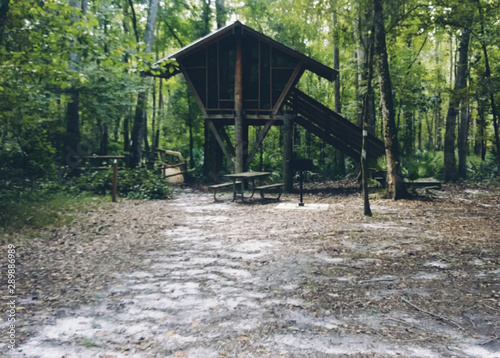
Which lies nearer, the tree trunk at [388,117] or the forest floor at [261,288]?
the forest floor at [261,288]

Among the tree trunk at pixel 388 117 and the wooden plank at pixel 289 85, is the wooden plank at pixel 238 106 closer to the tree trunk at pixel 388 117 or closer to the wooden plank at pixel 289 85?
the wooden plank at pixel 289 85

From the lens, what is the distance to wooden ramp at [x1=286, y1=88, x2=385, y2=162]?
15.6 meters

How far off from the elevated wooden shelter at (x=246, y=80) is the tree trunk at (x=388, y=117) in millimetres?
3217

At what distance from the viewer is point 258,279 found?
17.0 feet

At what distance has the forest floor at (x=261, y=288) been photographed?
3410mm

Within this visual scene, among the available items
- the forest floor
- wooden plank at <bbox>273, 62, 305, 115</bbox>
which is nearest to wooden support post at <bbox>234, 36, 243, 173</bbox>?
wooden plank at <bbox>273, 62, 305, 115</bbox>

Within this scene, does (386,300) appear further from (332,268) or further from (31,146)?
(31,146)

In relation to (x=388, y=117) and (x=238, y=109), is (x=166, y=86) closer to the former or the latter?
(x=238, y=109)

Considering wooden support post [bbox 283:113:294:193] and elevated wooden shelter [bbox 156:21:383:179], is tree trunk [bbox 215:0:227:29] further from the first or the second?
wooden support post [bbox 283:113:294:193]

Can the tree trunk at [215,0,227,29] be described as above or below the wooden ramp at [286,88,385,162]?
above

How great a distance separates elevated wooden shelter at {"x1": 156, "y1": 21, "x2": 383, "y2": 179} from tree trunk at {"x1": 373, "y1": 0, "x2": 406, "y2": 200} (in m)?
3.22

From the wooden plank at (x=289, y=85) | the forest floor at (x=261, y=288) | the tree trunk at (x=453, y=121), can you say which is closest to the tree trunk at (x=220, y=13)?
the wooden plank at (x=289, y=85)

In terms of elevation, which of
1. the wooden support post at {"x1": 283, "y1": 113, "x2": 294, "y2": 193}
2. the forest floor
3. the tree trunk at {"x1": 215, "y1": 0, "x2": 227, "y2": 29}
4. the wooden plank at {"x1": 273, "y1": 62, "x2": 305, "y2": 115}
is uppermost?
the tree trunk at {"x1": 215, "y1": 0, "x2": 227, "y2": 29}

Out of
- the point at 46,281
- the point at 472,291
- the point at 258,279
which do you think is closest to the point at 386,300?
the point at 472,291
